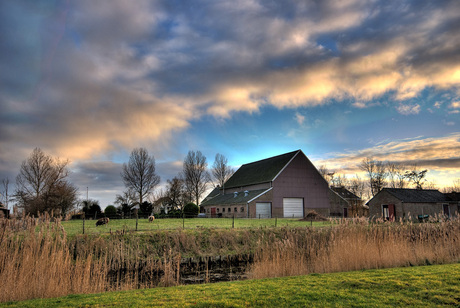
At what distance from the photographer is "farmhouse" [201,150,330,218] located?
138 feet

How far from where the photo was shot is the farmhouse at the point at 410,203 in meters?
38.1

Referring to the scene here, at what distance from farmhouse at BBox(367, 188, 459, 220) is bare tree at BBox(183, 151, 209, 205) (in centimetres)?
3385

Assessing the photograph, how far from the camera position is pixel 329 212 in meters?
45.7

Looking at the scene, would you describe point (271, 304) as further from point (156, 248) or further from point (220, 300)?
point (156, 248)

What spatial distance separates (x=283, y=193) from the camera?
4356 centimetres

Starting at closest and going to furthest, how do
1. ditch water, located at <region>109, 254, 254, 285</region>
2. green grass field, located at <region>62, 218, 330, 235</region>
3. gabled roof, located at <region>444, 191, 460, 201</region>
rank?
ditch water, located at <region>109, 254, 254, 285</region>, green grass field, located at <region>62, 218, 330, 235</region>, gabled roof, located at <region>444, 191, 460, 201</region>

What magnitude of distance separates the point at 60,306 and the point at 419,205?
4143cm

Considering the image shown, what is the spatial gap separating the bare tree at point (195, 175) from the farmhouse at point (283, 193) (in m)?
15.9

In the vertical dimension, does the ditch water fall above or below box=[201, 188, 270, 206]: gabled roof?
below

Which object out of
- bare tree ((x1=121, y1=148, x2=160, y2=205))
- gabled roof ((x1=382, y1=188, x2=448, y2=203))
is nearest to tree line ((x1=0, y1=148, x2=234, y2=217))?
bare tree ((x1=121, y1=148, x2=160, y2=205))

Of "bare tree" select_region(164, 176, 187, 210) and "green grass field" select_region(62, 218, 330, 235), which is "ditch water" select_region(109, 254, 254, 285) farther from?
"bare tree" select_region(164, 176, 187, 210)

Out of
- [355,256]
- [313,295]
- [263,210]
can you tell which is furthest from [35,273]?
[263,210]

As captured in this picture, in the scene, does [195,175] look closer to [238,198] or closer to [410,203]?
[238,198]

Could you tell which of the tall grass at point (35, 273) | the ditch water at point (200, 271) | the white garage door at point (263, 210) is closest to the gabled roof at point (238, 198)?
the white garage door at point (263, 210)
